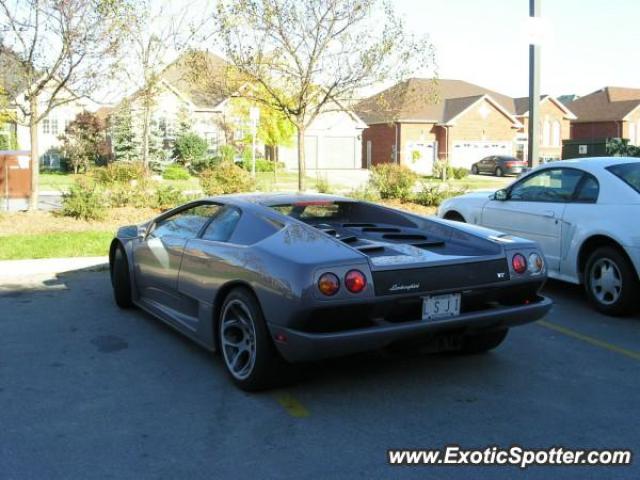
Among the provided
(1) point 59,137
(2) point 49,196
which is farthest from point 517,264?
(1) point 59,137

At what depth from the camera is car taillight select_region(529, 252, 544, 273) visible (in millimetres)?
4875

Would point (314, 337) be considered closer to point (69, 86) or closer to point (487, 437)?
point (487, 437)

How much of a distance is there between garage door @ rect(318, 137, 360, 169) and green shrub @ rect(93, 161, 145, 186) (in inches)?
1407

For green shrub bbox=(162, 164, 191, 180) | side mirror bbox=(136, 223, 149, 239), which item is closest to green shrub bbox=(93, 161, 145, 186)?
side mirror bbox=(136, 223, 149, 239)

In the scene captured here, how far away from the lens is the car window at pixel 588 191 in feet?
23.0

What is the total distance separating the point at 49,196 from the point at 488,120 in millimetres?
39506

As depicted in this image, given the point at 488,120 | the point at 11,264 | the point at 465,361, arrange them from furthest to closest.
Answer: the point at 488,120, the point at 11,264, the point at 465,361

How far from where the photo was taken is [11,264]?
940 cm

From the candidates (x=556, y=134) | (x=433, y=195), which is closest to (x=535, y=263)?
(x=433, y=195)

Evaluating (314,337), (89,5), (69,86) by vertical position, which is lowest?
(314,337)

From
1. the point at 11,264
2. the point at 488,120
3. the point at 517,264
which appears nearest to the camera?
the point at 517,264

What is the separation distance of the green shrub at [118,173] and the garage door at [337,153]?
117ft

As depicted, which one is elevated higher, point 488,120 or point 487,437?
point 488,120

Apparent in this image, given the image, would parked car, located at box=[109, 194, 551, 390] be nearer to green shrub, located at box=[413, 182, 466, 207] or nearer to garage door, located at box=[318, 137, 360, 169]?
green shrub, located at box=[413, 182, 466, 207]
